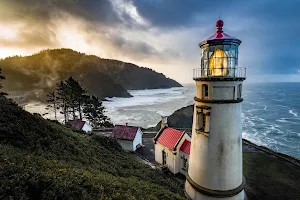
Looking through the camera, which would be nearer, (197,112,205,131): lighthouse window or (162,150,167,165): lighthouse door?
(197,112,205,131): lighthouse window

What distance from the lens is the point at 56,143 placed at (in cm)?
852

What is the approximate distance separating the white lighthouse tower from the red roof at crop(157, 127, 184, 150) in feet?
19.3

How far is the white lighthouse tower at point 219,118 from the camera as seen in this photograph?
6.28m

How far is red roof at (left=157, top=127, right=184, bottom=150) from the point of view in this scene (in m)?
13.0

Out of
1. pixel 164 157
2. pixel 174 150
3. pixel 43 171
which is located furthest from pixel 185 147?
pixel 43 171

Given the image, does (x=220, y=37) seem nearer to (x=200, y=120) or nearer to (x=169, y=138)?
(x=200, y=120)

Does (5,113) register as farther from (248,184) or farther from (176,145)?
(248,184)

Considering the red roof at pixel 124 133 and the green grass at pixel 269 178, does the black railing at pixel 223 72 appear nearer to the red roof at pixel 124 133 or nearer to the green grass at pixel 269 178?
the green grass at pixel 269 178

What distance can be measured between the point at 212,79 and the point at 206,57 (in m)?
0.86

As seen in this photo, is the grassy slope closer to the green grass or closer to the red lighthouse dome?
the red lighthouse dome

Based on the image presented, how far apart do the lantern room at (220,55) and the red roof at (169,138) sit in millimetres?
7355

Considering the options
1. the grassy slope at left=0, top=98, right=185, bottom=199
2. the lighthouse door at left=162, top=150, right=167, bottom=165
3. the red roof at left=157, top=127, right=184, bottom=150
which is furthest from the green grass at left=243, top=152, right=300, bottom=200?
the grassy slope at left=0, top=98, right=185, bottom=199

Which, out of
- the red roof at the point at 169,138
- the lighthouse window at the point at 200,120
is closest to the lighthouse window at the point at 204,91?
the lighthouse window at the point at 200,120

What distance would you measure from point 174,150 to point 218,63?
Answer: 25.5 ft
